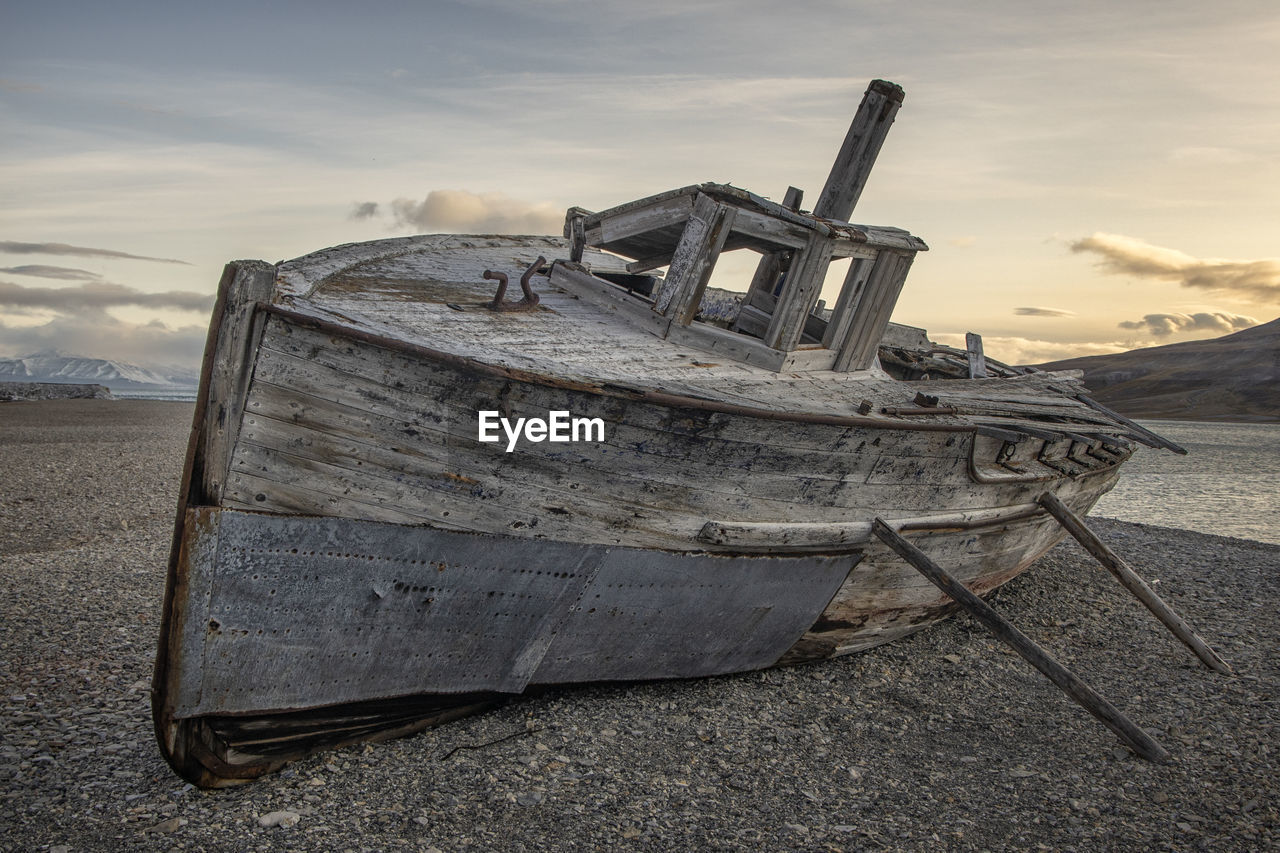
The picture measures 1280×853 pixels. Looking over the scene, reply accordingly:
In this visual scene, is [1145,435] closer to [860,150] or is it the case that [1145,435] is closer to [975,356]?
[975,356]

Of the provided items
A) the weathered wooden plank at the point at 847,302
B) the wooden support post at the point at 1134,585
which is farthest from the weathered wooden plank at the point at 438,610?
the wooden support post at the point at 1134,585

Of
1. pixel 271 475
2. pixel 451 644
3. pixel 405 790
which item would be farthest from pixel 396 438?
pixel 405 790

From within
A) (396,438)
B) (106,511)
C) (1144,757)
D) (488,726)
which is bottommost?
(106,511)

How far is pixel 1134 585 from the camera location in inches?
299

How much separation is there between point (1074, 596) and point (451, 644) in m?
7.66

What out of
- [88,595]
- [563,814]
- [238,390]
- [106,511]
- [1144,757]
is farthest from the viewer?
[106,511]

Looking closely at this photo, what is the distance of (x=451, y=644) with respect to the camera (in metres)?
4.54

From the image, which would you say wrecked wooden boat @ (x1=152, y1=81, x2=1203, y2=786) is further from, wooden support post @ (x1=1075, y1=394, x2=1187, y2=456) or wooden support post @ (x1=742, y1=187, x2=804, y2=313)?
wooden support post @ (x1=1075, y1=394, x2=1187, y2=456)

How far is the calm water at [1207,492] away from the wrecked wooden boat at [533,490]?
14.1m

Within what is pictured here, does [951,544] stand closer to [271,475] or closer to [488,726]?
[488,726]

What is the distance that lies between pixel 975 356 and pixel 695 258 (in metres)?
5.94

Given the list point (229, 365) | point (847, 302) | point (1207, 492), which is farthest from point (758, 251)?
point (1207, 492)

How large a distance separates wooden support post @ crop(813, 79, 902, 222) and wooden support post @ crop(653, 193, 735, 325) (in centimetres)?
335

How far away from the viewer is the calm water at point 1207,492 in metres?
18.0
